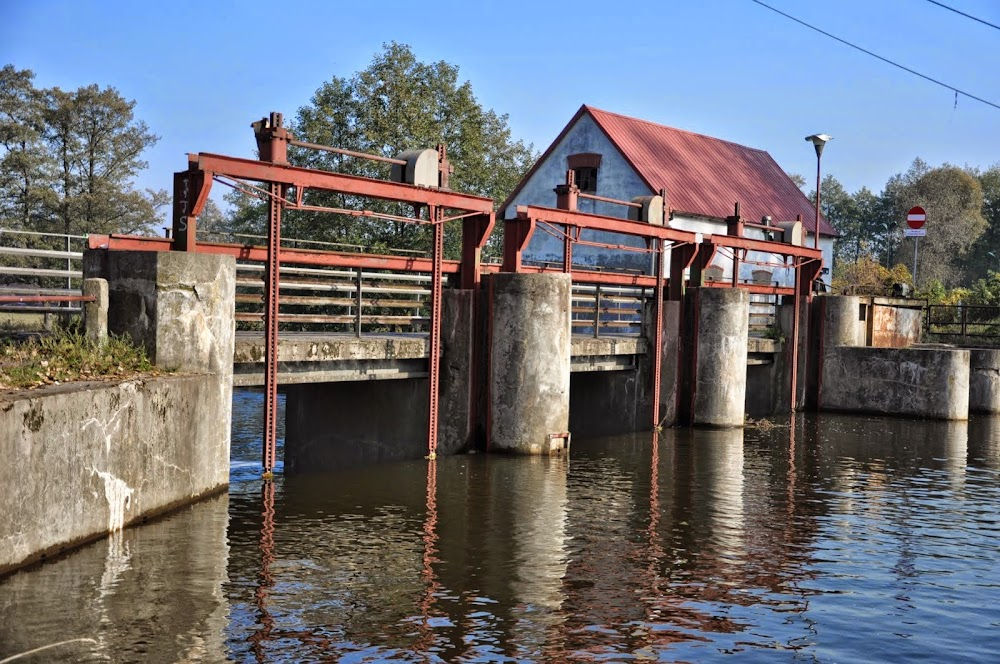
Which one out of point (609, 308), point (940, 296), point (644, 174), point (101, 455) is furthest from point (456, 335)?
point (940, 296)

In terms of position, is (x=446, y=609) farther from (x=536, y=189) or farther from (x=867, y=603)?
(x=536, y=189)

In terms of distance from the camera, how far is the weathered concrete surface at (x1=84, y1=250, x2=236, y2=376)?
1184cm

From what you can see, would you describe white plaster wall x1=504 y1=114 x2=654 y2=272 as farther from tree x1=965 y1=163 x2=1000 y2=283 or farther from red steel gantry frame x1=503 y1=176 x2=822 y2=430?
tree x1=965 y1=163 x2=1000 y2=283

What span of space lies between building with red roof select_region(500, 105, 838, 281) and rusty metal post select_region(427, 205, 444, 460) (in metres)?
20.0

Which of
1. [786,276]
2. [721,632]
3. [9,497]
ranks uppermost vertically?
[786,276]

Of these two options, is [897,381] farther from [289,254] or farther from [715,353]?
[289,254]

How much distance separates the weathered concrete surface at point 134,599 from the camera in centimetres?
741

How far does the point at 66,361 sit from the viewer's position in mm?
10734

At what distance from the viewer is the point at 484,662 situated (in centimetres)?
754

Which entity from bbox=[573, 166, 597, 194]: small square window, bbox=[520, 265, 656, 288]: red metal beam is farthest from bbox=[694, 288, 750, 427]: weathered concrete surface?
bbox=[573, 166, 597, 194]: small square window

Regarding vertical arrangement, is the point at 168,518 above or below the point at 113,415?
below

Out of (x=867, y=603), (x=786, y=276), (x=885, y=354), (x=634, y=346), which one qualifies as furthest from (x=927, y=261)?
(x=867, y=603)

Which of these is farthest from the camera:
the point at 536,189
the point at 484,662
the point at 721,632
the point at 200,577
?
the point at 536,189

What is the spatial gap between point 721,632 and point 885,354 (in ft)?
63.0
